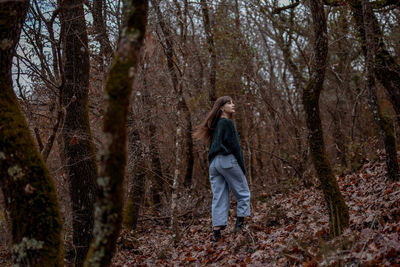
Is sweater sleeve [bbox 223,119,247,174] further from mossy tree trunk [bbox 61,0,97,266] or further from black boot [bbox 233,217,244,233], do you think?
mossy tree trunk [bbox 61,0,97,266]

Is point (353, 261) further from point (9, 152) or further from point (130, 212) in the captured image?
point (130, 212)

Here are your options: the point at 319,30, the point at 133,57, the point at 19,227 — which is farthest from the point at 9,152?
the point at 319,30

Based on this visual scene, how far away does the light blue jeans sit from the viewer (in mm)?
6495

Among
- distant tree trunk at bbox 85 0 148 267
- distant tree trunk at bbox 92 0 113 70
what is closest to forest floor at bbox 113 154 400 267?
distant tree trunk at bbox 85 0 148 267

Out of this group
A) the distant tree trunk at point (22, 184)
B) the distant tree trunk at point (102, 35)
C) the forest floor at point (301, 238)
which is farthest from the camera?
the distant tree trunk at point (102, 35)

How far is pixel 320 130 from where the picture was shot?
468 cm

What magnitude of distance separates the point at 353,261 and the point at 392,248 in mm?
366

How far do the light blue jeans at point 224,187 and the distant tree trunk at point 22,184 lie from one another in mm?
3590

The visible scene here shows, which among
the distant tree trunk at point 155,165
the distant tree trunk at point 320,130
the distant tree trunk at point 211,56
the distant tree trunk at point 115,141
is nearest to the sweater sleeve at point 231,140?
the distant tree trunk at point 320,130

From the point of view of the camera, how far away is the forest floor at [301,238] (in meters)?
3.74

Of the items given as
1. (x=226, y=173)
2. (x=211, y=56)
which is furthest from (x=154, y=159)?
(x=226, y=173)

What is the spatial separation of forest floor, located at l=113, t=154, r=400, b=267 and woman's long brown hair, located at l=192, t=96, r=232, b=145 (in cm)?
181

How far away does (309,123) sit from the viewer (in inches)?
185

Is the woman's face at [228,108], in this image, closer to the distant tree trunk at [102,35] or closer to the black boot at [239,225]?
the black boot at [239,225]
